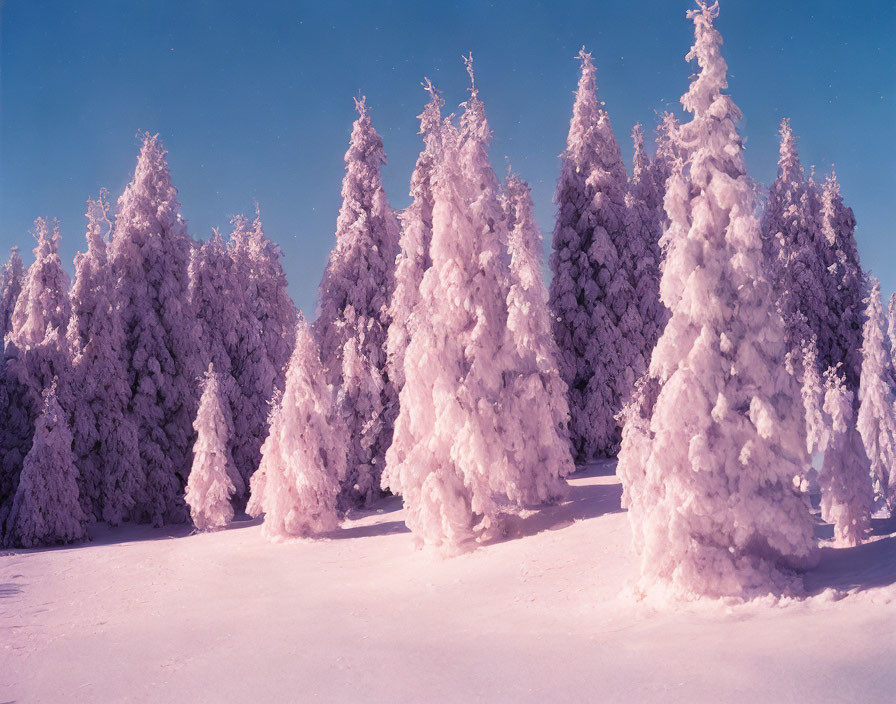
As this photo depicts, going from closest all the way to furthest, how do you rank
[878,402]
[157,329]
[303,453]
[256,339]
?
[878,402] → [303,453] → [157,329] → [256,339]

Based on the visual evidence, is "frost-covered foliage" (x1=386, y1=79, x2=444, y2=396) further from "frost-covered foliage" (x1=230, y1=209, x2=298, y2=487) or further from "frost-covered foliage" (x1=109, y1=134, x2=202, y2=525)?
"frost-covered foliage" (x1=109, y1=134, x2=202, y2=525)

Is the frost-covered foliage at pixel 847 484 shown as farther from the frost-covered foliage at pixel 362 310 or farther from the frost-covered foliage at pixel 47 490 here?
the frost-covered foliage at pixel 47 490

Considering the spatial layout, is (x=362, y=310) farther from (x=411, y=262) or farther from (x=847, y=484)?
(x=847, y=484)

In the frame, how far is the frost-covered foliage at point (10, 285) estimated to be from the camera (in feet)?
148

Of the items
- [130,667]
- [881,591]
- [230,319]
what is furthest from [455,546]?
[230,319]

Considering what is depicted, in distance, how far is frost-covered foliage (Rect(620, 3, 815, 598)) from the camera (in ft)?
36.1

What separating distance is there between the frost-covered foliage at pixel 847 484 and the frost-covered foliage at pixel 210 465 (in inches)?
781

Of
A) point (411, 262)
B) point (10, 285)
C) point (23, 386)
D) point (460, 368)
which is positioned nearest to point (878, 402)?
point (460, 368)

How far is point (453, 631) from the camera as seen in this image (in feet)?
39.7

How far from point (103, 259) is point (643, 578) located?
28091 millimetres

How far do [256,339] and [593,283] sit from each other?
15704 mm

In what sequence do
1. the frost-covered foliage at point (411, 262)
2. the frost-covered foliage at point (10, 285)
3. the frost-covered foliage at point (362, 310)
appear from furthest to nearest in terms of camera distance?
the frost-covered foliage at point (10, 285), the frost-covered foliage at point (362, 310), the frost-covered foliage at point (411, 262)

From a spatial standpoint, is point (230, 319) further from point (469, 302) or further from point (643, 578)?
point (643, 578)

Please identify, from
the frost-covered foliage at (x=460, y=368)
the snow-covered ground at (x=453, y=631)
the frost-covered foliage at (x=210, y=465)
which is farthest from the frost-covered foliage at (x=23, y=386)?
the frost-covered foliage at (x=460, y=368)
